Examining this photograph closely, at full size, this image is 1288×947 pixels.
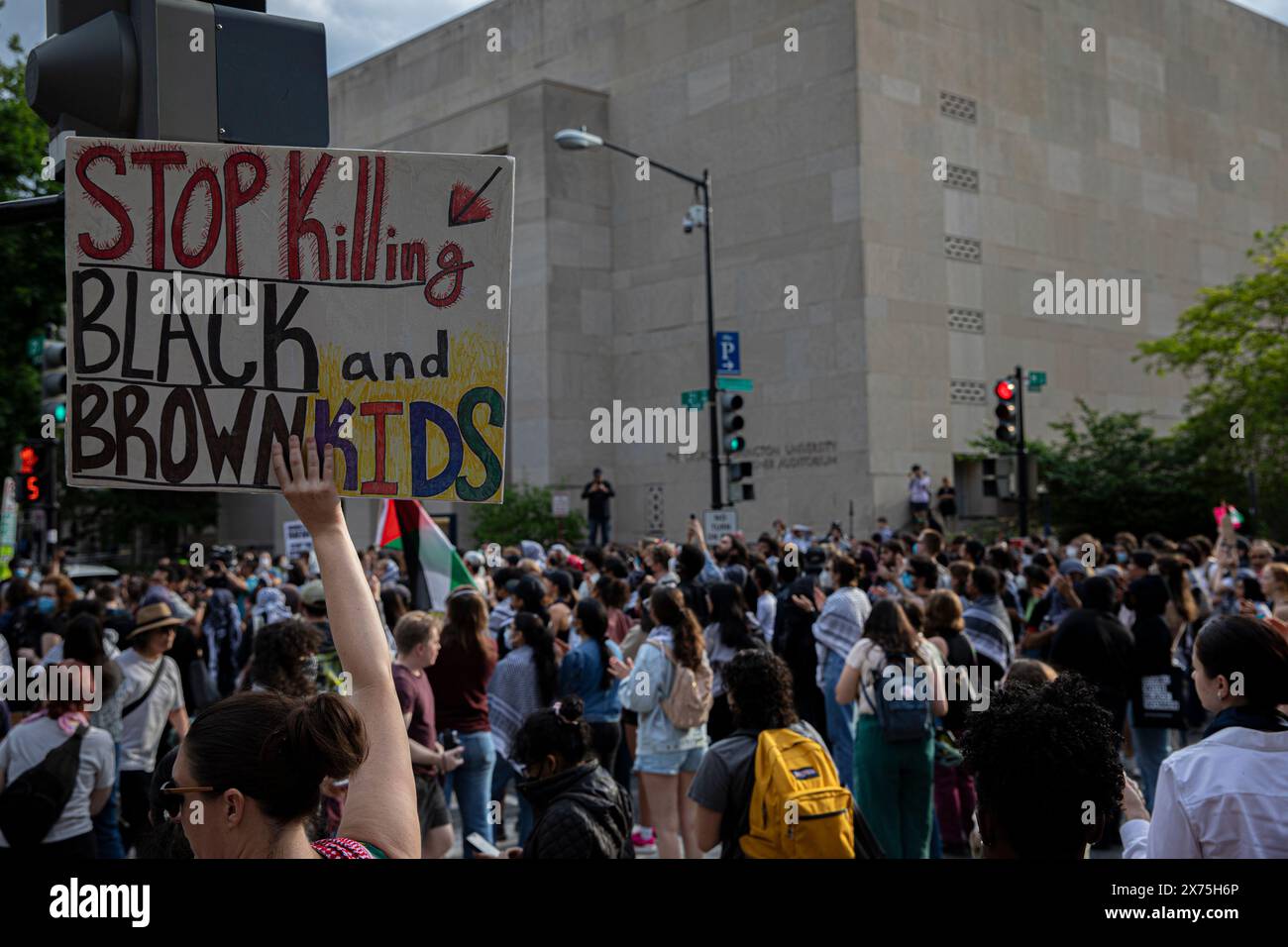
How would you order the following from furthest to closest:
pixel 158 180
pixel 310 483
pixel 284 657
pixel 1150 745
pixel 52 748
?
pixel 1150 745 → pixel 52 748 → pixel 284 657 → pixel 158 180 → pixel 310 483

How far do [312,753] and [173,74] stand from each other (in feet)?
5.42

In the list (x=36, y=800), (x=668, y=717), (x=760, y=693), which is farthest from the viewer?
(x=668, y=717)

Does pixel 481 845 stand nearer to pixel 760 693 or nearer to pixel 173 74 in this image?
pixel 760 693

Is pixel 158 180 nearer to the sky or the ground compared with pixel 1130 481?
nearer to the sky

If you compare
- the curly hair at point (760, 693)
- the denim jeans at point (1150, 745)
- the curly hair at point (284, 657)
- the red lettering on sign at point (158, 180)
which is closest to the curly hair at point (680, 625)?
the curly hair at point (284, 657)

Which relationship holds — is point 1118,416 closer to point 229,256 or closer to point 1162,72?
point 1162,72

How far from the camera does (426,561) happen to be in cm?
1108

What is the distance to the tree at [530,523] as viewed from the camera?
33.8m

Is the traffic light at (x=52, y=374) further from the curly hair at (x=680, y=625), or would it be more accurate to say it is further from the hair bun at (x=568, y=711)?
the hair bun at (x=568, y=711)

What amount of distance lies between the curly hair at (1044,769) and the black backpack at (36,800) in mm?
4638

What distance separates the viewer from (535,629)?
830 centimetres

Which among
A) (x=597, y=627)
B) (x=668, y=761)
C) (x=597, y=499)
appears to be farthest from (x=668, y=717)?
(x=597, y=499)

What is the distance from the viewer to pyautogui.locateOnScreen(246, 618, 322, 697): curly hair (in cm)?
592

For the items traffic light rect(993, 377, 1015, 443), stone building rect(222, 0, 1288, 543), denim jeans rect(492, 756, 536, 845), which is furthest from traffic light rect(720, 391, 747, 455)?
denim jeans rect(492, 756, 536, 845)
